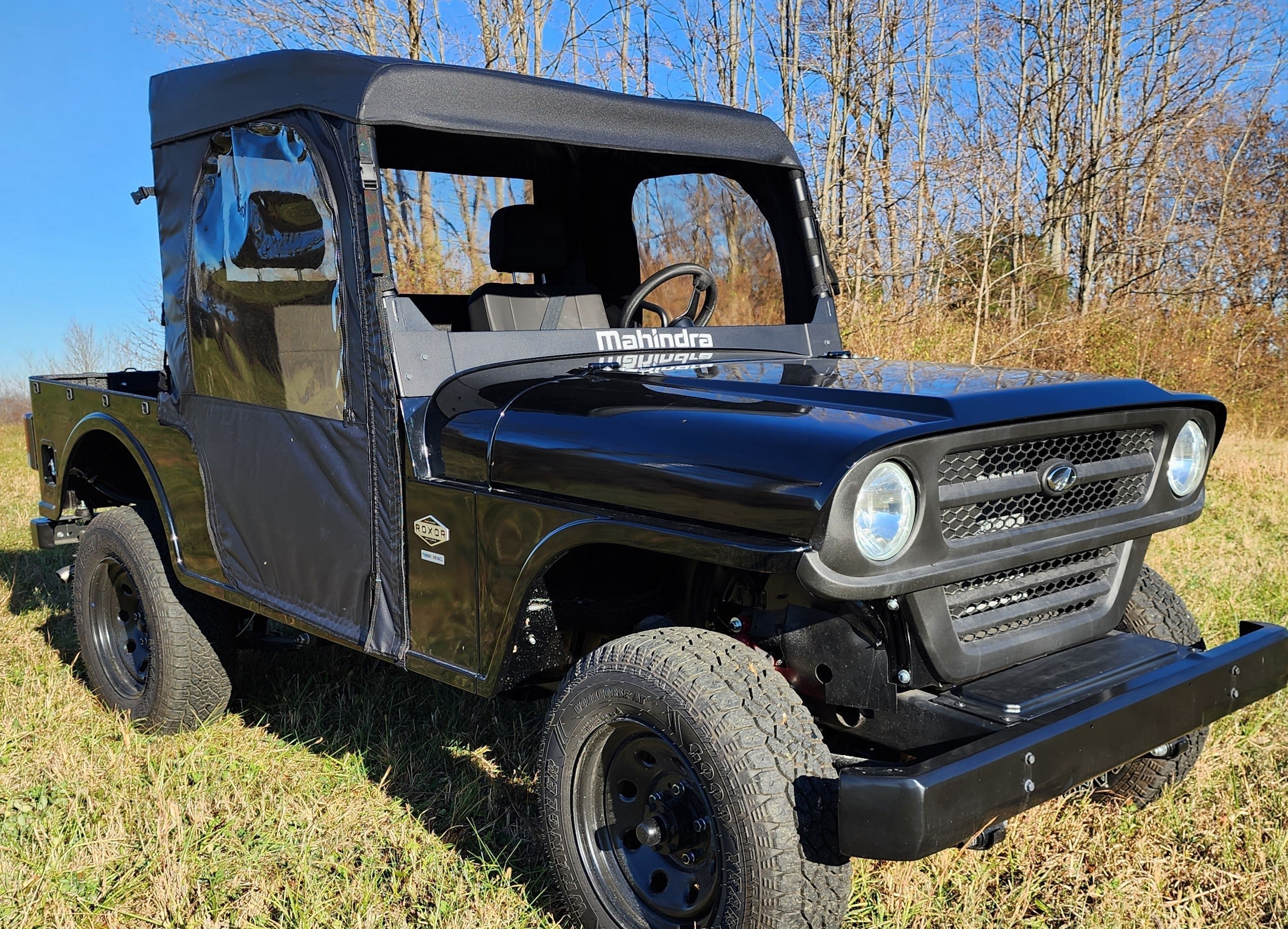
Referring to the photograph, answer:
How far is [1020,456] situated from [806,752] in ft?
2.59

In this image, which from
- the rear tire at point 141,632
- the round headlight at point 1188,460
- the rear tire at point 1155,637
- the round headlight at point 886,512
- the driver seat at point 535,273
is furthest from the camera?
the rear tire at point 141,632

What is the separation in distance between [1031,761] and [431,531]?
154cm

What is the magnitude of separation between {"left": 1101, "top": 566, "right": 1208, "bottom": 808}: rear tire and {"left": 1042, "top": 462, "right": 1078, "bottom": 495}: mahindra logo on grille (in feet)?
2.59

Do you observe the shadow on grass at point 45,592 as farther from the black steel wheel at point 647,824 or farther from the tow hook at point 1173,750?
the tow hook at point 1173,750

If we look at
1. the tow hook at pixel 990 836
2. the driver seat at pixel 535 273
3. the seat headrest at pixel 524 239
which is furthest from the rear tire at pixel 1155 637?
the seat headrest at pixel 524 239

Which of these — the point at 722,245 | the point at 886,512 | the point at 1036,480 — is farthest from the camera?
the point at 722,245

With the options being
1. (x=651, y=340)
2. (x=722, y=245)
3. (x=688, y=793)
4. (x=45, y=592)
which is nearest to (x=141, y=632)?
(x=45, y=592)

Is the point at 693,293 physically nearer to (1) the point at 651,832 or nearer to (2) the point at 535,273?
(2) the point at 535,273

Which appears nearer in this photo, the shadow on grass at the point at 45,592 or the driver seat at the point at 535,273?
the driver seat at the point at 535,273

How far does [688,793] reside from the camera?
2355mm

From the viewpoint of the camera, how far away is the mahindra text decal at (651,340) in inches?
130

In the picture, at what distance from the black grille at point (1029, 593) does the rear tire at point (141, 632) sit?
281 cm

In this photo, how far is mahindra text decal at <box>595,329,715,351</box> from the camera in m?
3.31

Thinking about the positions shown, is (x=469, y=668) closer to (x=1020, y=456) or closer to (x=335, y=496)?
(x=335, y=496)
